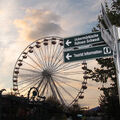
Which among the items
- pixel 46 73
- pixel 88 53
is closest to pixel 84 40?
pixel 88 53

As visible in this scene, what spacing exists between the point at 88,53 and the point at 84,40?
65cm

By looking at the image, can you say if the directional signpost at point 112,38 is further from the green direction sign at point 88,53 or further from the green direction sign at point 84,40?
the green direction sign at point 84,40

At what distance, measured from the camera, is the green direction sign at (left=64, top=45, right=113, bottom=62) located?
10477 mm

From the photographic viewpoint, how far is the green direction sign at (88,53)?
Answer: 10477 mm

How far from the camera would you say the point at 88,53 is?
10.9 m

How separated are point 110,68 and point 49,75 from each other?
7.72m

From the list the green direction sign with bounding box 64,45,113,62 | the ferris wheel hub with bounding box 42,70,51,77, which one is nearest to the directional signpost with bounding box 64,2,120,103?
the green direction sign with bounding box 64,45,113,62

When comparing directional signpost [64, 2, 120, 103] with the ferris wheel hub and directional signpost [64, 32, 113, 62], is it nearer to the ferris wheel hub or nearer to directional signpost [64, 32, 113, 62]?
directional signpost [64, 32, 113, 62]

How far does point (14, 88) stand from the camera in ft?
101

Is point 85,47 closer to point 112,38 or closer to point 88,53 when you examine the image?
point 88,53

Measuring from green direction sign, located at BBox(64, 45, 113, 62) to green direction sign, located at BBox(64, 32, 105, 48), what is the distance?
28 cm

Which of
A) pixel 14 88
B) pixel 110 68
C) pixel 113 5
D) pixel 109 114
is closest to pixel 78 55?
pixel 109 114

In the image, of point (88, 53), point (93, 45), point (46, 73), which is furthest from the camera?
point (46, 73)

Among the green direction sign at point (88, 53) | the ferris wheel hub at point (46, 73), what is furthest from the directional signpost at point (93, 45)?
the ferris wheel hub at point (46, 73)
